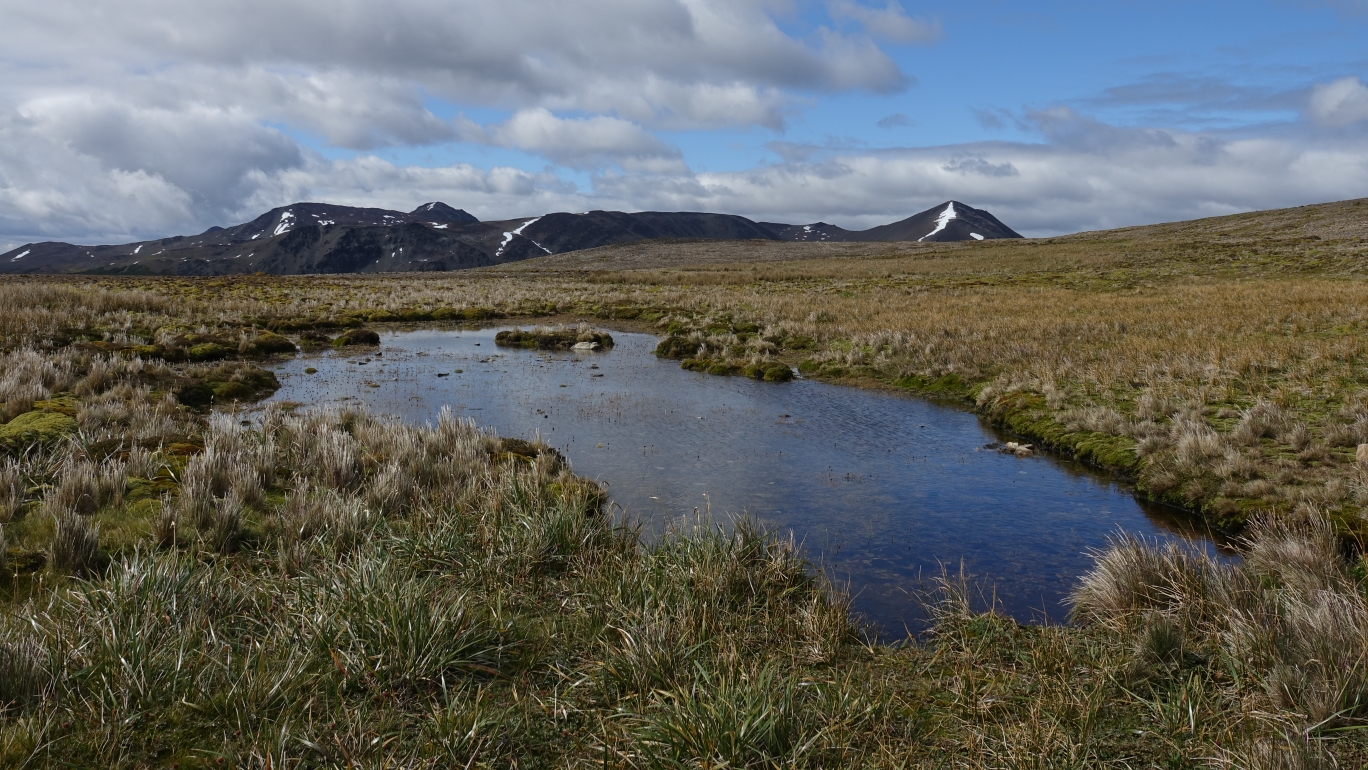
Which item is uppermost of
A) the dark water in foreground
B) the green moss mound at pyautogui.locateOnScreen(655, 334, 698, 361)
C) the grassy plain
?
the green moss mound at pyautogui.locateOnScreen(655, 334, 698, 361)

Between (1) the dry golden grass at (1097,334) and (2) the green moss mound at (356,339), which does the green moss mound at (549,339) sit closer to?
(1) the dry golden grass at (1097,334)

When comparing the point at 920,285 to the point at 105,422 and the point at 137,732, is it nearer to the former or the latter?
the point at 105,422

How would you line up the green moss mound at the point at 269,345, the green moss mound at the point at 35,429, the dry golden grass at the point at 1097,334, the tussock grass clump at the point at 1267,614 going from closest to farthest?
the tussock grass clump at the point at 1267,614 → the green moss mound at the point at 35,429 → the dry golden grass at the point at 1097,334 → the green moss mound at the point at 269,345

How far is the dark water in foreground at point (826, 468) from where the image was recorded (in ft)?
29.0

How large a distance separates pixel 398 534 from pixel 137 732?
3.77 meters

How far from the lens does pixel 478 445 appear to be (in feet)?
38.9

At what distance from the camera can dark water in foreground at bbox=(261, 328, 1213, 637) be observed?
8.85 m

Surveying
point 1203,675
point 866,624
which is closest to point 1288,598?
point 1203,675

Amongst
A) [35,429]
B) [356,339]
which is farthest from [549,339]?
[35,429]

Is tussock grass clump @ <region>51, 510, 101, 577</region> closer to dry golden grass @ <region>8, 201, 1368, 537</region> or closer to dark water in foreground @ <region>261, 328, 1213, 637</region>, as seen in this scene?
dark water in foreground @ <region>261, 328, 1213, 637</region>

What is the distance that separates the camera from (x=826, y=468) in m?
12.8

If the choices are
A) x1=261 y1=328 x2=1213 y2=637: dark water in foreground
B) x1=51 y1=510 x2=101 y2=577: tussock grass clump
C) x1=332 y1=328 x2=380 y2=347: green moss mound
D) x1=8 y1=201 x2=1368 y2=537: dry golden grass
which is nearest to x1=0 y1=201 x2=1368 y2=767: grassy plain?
x1=51 y1=510 x2=101 y2=577: tussock grass clump

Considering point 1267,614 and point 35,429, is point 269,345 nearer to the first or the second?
point 35,429

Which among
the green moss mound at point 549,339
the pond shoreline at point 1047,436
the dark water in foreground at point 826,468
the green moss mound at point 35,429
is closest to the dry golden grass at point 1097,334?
the pond shoreline at point 1047,436
